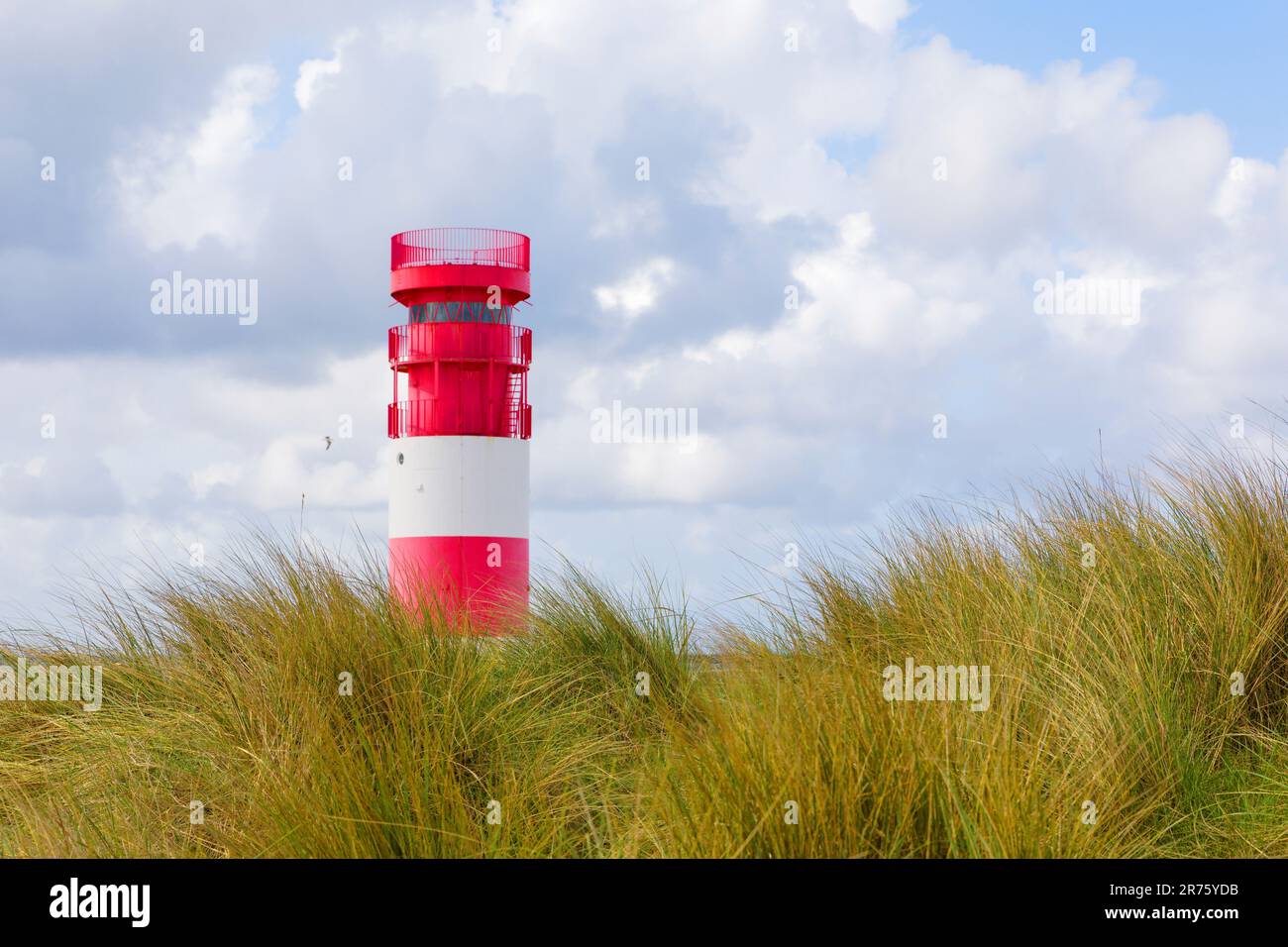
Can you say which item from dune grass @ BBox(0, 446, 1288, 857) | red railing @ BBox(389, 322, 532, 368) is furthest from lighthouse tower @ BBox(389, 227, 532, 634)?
dune grass @ BBox(0, 446, 1288, 857)

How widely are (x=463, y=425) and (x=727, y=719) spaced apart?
31.7ft

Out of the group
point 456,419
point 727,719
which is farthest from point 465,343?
point 727,719

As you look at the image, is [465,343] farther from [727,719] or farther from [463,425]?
[727,719]

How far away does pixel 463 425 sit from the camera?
1264cm

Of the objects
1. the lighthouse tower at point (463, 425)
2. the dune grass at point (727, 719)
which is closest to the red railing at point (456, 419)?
the lighthouse tower at point (463, 425)

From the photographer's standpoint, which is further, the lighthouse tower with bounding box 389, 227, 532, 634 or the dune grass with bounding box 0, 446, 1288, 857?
the lighthouse tower with bounding box 389, 227, 532, 634

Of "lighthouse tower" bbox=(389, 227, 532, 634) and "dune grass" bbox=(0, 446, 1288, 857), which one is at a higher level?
"lighthouse tower" bbox=(389, 227, 532, 634)

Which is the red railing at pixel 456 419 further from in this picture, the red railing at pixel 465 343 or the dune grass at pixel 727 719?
the dune grass at pixel 727 719

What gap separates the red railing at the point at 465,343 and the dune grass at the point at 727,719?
7.02 meters

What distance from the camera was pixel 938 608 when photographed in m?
4.92

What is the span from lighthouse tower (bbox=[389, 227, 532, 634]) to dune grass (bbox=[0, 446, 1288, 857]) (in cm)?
662

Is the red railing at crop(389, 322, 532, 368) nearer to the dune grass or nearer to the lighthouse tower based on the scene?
the lighthouse tower

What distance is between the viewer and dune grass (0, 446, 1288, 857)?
3.08 meters
